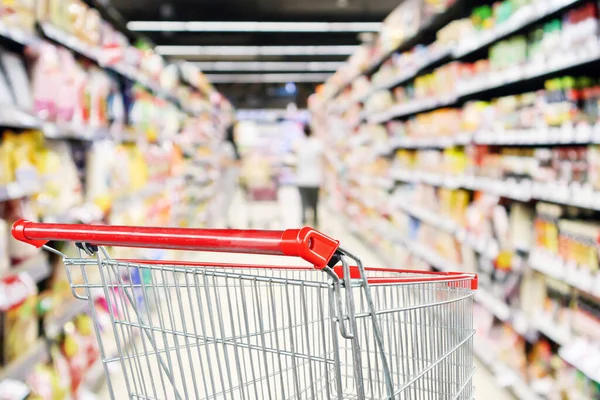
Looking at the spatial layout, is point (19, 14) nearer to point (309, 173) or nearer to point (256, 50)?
point (309, 173)

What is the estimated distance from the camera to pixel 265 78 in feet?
61.6

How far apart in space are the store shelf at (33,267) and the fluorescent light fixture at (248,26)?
9074 millimetres

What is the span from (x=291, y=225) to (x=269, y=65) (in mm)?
7809

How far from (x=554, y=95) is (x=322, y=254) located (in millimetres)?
2091

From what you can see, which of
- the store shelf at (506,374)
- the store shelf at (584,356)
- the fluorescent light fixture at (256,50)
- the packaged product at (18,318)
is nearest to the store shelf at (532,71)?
the store shelf at (584,356)

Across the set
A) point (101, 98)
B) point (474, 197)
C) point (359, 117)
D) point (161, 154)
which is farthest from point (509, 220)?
point (359, 117)

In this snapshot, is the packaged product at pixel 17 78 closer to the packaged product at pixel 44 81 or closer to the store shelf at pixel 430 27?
the packaged product at pixel 44 81

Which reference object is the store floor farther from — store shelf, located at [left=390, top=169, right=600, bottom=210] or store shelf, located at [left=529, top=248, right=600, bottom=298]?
store shelf, located at [left=390, top=169, right=600, bottom=210]

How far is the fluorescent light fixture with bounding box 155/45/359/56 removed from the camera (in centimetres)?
1278

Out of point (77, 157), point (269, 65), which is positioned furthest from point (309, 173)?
point (269, 65)

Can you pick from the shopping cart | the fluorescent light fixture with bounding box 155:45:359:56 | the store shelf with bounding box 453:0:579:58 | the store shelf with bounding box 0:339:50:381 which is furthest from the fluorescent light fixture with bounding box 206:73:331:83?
the shopping cart

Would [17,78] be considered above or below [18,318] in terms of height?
above

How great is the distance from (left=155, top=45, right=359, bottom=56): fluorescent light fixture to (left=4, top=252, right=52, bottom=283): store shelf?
1101 cm

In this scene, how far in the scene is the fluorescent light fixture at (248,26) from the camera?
10703 millimetres
